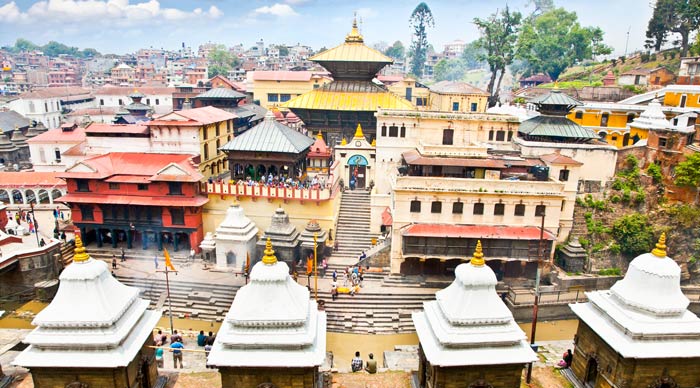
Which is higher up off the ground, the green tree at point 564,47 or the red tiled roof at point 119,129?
the green tree at point 564,47

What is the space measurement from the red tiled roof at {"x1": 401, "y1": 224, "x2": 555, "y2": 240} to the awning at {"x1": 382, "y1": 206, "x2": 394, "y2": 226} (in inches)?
78.5

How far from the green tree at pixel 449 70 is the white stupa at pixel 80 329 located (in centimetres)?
12570

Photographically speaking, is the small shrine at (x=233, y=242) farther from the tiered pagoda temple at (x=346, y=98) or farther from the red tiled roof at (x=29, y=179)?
the red tiled roof at (x=29, y=179)

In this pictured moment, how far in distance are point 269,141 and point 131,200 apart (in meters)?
9.28

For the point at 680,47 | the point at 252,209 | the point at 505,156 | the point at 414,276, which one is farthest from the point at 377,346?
the point at 680,47

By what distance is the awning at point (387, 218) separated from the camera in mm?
28125

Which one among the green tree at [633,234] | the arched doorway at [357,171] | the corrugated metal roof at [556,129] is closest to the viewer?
the green tree at [633,234]

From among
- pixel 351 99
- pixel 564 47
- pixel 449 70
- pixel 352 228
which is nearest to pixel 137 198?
pixel 352 228

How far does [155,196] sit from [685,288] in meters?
31.8

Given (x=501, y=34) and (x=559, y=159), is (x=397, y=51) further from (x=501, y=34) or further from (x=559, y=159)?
(x=559, y=159)

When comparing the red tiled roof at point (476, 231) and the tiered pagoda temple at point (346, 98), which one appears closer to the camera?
the red tiled roof at point (476, 231)

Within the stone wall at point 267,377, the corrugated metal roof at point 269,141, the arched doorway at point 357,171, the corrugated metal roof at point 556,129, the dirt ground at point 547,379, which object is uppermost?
the corrugated metal roof at point 556,129

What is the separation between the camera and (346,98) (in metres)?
37.2

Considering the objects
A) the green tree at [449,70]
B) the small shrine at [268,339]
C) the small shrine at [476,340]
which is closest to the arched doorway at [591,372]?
the small shrine at [476,340]
